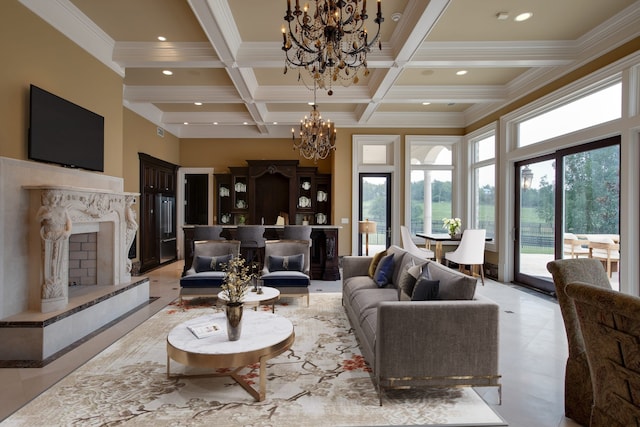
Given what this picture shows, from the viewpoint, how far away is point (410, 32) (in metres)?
4.02

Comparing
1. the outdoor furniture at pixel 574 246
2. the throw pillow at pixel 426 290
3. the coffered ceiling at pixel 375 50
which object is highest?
the coffered ceiling at pixel 375 50

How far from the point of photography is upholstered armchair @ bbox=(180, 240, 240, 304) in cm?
477

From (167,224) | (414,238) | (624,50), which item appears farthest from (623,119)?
(167,224)

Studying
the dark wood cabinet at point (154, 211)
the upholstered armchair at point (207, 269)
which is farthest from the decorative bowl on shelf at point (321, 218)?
the upholstered armchair at point (207, 269)

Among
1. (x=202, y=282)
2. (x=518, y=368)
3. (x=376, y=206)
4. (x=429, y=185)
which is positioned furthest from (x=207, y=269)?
(x=429, y=185)

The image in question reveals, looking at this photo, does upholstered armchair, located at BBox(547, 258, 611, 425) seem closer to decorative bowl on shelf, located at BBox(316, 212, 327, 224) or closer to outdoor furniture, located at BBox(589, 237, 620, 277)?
outdoor furniture, located at BBox(589, 237, 620, 277)

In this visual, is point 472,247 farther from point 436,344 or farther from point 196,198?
point 196,198

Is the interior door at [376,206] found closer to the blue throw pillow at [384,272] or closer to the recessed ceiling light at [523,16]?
the blue throw pillow at [384,272]

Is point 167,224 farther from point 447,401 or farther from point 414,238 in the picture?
point 447,401

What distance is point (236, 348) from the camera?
8.08ft

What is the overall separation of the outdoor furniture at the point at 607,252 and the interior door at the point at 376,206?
4.25 meters

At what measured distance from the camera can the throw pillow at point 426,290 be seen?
2723 mm

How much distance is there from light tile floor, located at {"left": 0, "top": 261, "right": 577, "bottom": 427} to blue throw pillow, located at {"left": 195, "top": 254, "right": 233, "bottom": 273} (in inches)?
25.6

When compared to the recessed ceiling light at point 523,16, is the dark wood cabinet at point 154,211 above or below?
below
